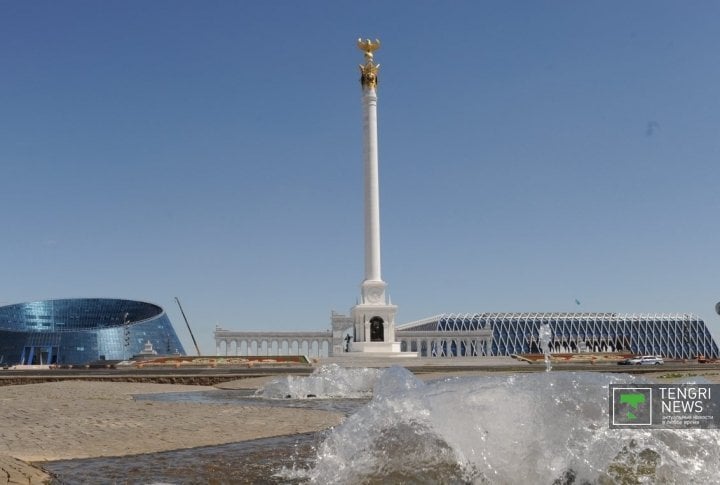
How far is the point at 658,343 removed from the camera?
134625 mm

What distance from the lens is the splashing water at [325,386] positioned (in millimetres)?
21719

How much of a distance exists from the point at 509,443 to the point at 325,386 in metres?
15.2

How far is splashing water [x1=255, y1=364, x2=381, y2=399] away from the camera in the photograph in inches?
855

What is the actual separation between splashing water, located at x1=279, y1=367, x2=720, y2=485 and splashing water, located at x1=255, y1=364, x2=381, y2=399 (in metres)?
12.7

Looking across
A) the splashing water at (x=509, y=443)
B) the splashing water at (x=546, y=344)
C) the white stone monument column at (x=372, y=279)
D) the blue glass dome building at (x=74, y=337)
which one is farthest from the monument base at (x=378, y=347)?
the splashing water at (x=509, y=443)

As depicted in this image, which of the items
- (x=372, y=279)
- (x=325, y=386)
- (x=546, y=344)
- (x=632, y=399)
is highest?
(x=372, y=279)

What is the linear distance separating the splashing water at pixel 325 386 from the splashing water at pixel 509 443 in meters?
12.7

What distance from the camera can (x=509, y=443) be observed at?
803cm

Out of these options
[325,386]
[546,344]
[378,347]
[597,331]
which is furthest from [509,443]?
[597,331]

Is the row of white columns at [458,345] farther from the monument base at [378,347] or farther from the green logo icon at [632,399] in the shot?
the green logo icon at [632,399]

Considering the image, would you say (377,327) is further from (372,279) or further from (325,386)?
(325,386)

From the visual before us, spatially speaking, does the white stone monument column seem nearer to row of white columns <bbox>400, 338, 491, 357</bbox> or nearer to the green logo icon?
row of white columns <bbox>400, 338, 491, 357</bbox>

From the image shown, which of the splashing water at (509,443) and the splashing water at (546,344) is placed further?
the splashing water at (546,344)

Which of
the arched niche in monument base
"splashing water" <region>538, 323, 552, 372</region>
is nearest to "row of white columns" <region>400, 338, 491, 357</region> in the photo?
"splashing water" <region>538, 323, 552, 372</region>
